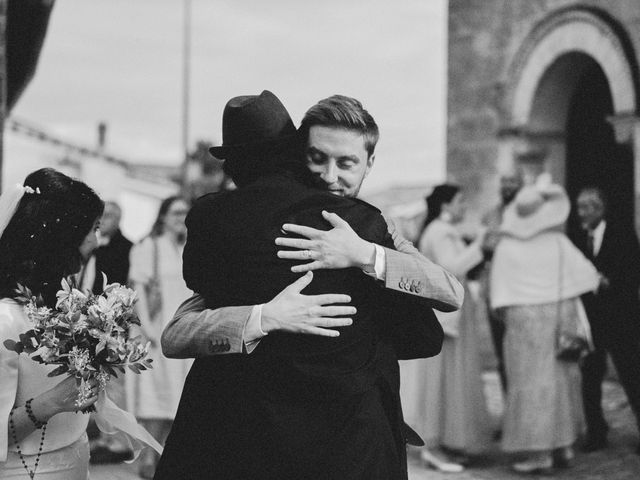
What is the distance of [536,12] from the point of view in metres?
12.7

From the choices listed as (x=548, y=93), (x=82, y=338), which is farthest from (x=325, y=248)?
(x=548, y=93)

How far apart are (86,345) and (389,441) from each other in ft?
2.90

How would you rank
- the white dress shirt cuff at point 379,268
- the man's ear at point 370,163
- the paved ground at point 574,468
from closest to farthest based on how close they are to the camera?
the white dress shirt cuff at point 379,268
the man's ear at point 370,163
the paved ground at point 574,468

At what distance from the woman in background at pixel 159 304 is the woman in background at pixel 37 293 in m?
4.22

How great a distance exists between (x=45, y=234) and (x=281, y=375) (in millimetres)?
942

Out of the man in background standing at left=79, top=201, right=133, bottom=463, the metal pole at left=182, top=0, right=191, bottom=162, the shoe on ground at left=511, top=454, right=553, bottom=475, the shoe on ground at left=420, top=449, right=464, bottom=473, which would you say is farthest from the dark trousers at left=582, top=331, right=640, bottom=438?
the metal pole at left=182, top=0, right=191, bottom=162

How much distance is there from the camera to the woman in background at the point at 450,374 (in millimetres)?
7500

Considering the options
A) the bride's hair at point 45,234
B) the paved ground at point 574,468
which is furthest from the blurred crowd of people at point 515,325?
the bride's hair at point 45,234

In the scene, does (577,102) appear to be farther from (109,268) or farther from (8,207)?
(8,207)

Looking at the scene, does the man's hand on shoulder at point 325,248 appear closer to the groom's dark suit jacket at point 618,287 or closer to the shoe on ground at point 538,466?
the shoe on ground at point 538,466

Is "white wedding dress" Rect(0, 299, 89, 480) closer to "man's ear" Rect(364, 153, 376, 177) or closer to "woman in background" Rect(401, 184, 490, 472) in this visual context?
"man's ear" Rect(364, 153, 376, 177)

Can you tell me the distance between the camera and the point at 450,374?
7664mm

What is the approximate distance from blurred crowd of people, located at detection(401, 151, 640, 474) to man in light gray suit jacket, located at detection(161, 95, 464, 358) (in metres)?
4.70

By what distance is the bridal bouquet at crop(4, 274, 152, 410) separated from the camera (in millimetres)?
2672
